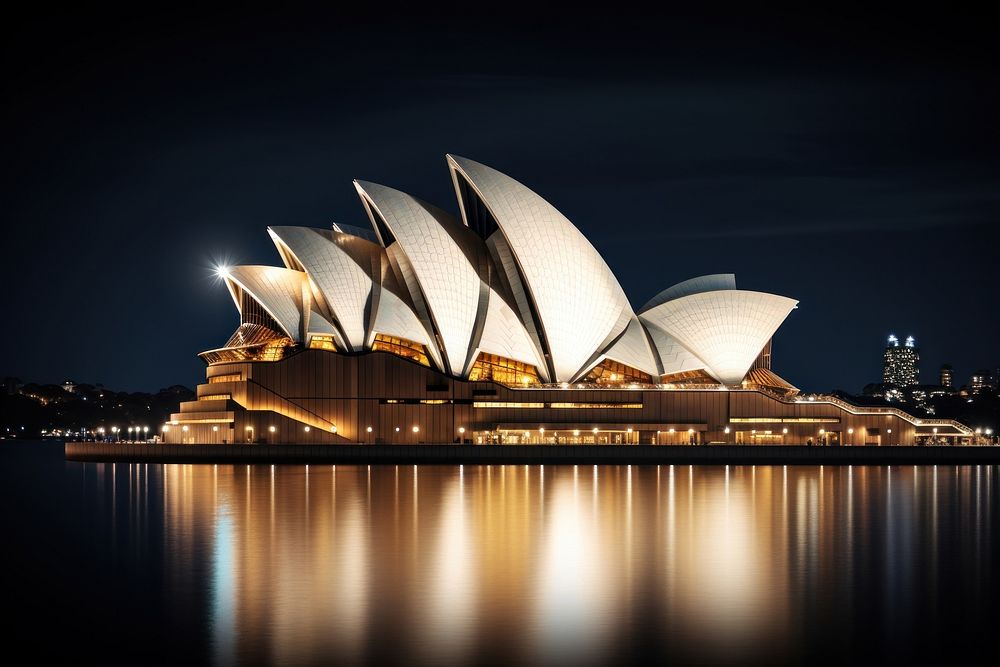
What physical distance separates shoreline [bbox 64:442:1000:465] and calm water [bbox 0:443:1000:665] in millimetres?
18995

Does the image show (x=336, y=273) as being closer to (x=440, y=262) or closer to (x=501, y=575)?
(x=440, y=262)

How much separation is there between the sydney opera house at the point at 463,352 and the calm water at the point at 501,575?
70.0 ft

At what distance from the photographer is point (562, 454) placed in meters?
66.9

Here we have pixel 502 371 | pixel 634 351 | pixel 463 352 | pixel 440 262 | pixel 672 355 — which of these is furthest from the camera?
pixel 672 355

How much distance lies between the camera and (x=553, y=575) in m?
24.8

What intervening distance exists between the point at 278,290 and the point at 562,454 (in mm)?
18038

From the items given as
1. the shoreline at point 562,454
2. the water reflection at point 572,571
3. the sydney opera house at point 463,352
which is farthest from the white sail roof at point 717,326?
the water reflection at point 572,571

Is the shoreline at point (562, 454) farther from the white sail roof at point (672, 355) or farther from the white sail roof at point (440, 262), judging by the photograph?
the white sail roof at point (672, 355)

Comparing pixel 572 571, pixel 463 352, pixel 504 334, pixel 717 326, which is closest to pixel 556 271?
pixel 504 334

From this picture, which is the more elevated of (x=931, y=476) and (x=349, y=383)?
(x=349, y=383)

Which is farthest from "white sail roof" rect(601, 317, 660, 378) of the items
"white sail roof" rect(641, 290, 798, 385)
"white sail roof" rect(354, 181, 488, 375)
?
"white sail roof" rect(354, 181, 488, 375)

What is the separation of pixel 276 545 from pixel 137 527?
6.89m

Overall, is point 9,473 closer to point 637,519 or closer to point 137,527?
point 137,527

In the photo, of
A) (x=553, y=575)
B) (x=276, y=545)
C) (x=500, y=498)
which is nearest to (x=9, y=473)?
(x=500, y=498)
